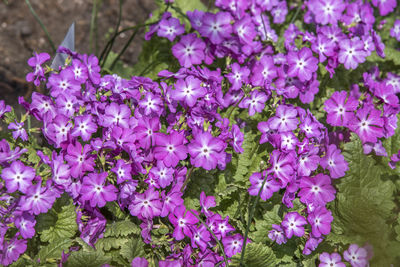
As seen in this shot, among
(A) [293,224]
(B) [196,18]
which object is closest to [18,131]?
(B) [196,18]

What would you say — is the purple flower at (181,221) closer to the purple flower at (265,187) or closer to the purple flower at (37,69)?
the purple flower at (265,187)

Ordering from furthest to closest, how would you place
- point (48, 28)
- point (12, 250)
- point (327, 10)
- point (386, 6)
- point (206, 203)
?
point (48, 28) → point (386, 6) → point (327, 10) → point (206, 203) → point (12, 250)

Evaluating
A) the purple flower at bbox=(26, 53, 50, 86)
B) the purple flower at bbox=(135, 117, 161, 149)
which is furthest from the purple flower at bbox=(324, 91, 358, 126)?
the purple flower at bbox=(26, 53, 50, 86)

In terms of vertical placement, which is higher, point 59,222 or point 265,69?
point 265,69

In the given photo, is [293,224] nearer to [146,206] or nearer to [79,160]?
[146,206]

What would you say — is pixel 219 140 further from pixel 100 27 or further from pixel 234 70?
pixel 100 27
